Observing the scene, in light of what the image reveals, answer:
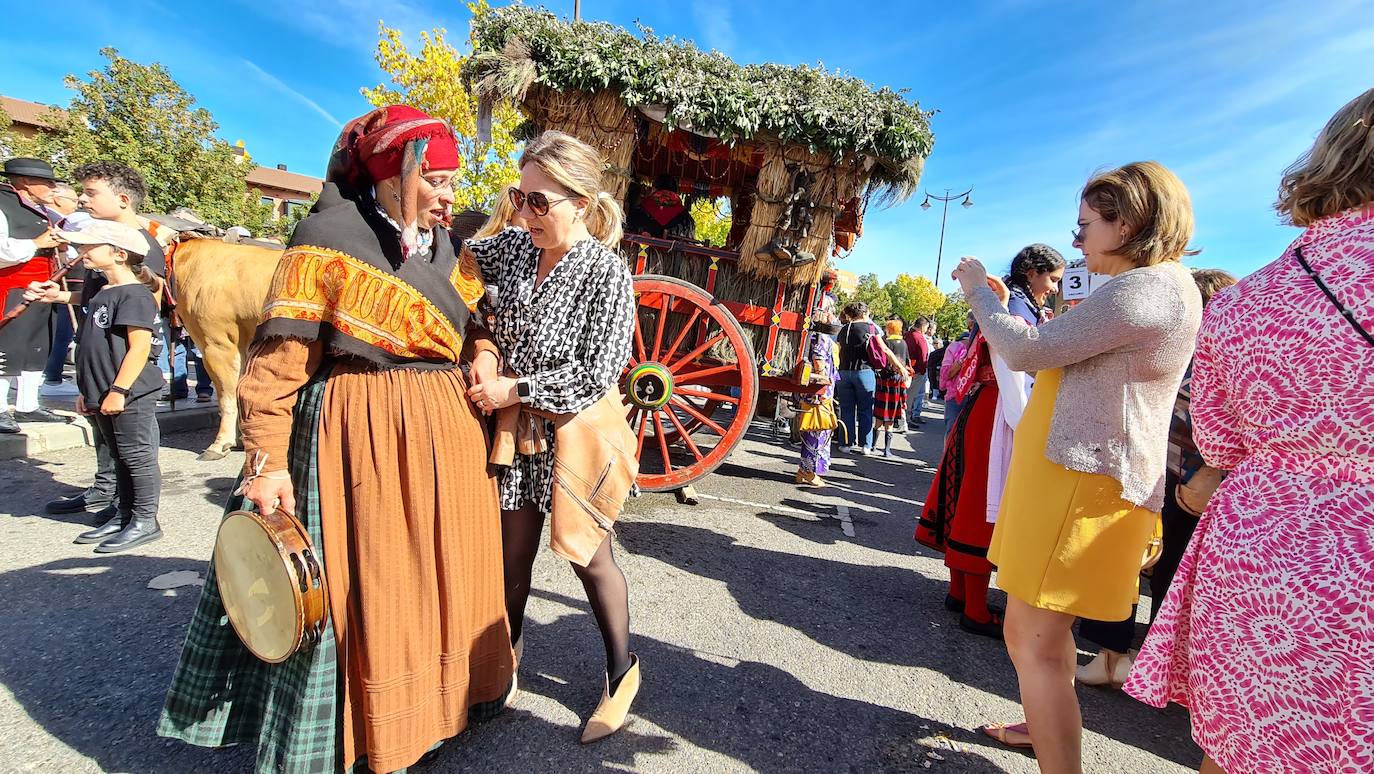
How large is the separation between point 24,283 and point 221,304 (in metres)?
1.45

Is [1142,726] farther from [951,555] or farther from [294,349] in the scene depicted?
[294,349]

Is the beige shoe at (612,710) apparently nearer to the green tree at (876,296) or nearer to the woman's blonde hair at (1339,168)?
the woman's blonde hair at (1339,168)

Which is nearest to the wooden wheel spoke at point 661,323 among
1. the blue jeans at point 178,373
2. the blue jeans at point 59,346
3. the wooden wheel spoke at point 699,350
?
the wooden wheel spoke at point 699,350

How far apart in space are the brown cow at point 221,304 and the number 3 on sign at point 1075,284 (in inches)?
201

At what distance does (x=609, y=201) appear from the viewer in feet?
6.00

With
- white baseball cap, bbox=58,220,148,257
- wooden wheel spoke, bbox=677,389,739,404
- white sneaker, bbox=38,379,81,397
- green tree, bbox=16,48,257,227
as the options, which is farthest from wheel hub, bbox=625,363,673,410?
green tree, bbox=16,48,257,227

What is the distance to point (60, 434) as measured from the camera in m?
4.28

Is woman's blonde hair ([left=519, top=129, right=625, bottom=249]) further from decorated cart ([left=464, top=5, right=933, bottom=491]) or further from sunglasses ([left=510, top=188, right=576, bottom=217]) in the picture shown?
decorated cart ([left=464, top=5, right=933, bottom=491])

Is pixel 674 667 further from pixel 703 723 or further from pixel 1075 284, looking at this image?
pixel 1075 284

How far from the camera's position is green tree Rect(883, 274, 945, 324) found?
158 feet

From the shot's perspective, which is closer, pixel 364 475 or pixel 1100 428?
pixel 364 475

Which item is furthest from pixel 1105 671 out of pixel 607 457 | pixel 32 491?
pixel 32 491

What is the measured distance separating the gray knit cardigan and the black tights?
50.3 inches

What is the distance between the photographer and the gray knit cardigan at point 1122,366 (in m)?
1.43
